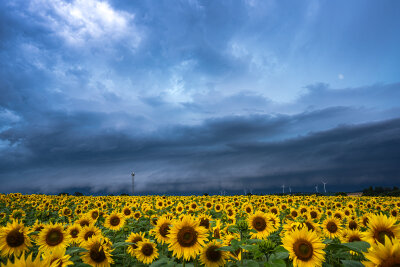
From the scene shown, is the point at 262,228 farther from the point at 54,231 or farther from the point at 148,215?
the point at 148,215

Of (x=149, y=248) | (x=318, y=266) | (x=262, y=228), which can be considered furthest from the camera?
(x=262, y=228)

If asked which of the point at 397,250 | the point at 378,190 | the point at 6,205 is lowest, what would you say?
the point at 378,190

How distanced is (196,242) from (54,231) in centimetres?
443

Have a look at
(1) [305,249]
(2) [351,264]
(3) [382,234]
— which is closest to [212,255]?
(1) [305,249]

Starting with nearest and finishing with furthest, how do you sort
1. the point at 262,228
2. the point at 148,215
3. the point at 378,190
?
the point at 262,228, the point at 148,215, the point at 378,190

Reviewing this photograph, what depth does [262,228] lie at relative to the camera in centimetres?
745

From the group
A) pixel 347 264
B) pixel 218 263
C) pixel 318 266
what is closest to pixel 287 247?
pixel 318 266

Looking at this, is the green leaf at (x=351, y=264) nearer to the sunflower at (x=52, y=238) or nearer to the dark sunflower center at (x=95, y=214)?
the sunflower at (x=52, y=238)

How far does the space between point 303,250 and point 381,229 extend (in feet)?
5.86

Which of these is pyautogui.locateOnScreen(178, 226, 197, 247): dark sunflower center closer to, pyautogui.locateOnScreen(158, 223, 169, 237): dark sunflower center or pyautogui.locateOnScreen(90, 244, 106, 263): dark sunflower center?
pyautogui.locateOnScreen(158, 223, 169, 237): dark sunflower center

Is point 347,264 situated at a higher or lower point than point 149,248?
higher

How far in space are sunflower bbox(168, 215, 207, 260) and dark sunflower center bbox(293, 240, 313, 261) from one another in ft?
6.20

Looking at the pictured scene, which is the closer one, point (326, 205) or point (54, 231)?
point (54, 231)

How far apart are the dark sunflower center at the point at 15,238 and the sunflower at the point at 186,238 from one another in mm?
4415
